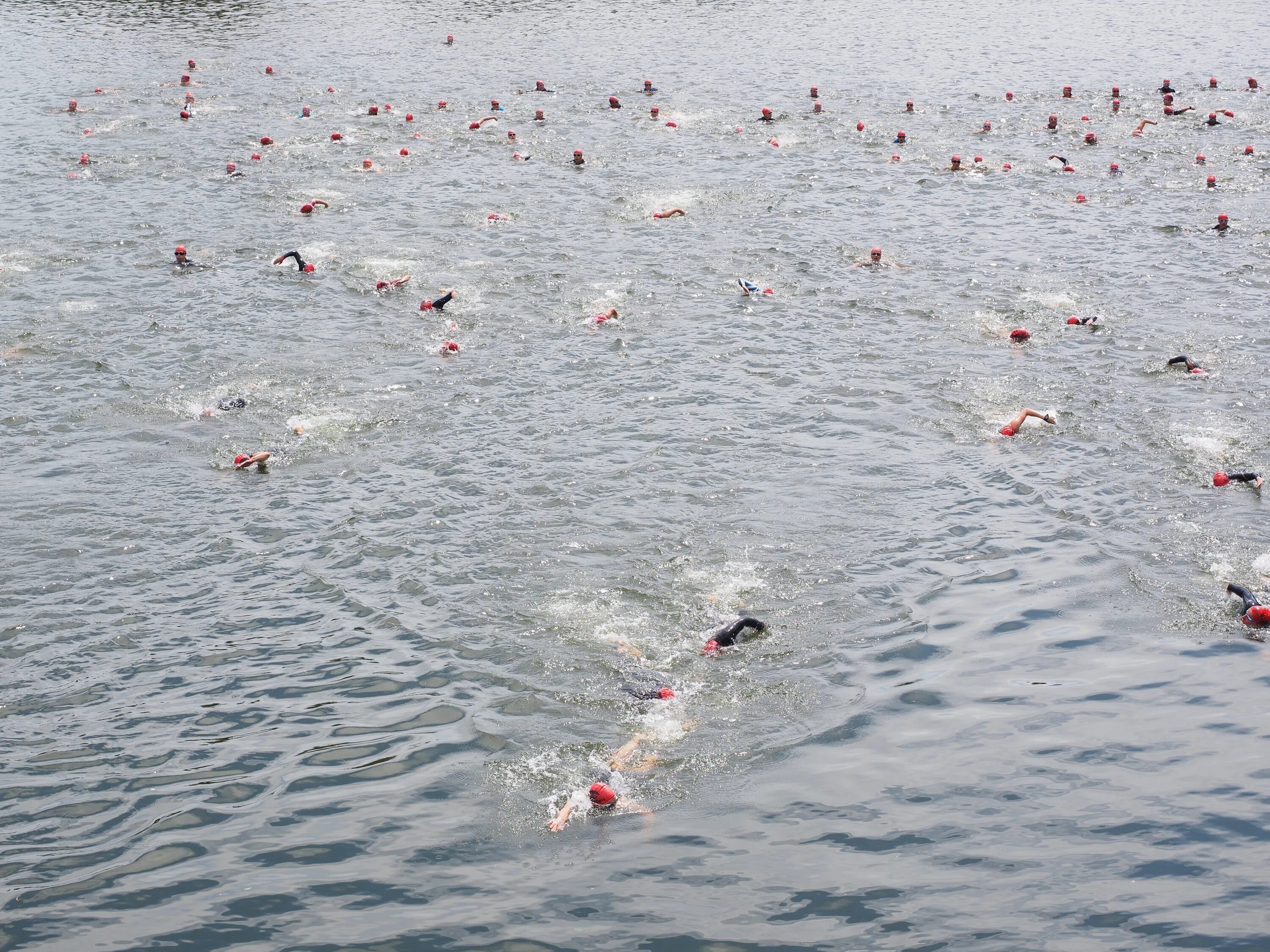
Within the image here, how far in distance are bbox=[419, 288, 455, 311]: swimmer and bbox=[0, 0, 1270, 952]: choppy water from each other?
0.40 metres

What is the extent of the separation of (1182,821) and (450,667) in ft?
28.8

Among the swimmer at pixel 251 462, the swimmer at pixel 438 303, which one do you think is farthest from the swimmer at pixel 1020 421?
the swimmer at pixel 251 462

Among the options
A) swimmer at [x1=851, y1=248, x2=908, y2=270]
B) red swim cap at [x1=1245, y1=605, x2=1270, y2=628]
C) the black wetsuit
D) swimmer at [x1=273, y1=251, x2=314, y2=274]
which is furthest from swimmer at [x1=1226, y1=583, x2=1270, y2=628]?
swimmer at [x1=273, y1=251, x2=314, y2=274]

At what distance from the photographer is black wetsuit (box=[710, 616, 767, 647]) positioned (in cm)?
1544

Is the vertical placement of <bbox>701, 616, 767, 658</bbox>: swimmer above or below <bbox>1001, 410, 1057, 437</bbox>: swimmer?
below

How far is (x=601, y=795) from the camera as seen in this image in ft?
42.5

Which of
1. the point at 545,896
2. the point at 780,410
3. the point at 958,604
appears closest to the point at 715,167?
the point at 780,410

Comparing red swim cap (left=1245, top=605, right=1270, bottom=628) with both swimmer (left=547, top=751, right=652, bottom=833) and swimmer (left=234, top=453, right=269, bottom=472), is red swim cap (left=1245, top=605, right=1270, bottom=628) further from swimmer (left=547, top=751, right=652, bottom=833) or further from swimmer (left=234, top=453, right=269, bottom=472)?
swimmer (left=234, top=453, right=269, bottom=472)

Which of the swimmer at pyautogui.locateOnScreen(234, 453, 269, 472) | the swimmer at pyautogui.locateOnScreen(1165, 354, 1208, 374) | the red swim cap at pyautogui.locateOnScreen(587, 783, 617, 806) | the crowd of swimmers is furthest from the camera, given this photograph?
the swimmer at pyautogui.locateOnScreen(1165, 354, 1208, 374)

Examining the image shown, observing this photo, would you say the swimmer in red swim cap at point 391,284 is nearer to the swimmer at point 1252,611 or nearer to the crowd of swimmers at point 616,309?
the crowd of swimmers at point 616,309

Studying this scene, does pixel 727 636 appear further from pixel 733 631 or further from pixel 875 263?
pixel 875 263

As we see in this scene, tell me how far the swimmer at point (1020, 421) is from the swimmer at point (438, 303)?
11.7m

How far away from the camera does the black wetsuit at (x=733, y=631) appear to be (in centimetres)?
1544

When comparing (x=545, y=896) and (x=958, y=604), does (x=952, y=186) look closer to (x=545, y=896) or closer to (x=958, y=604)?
(x=958, y=604)
